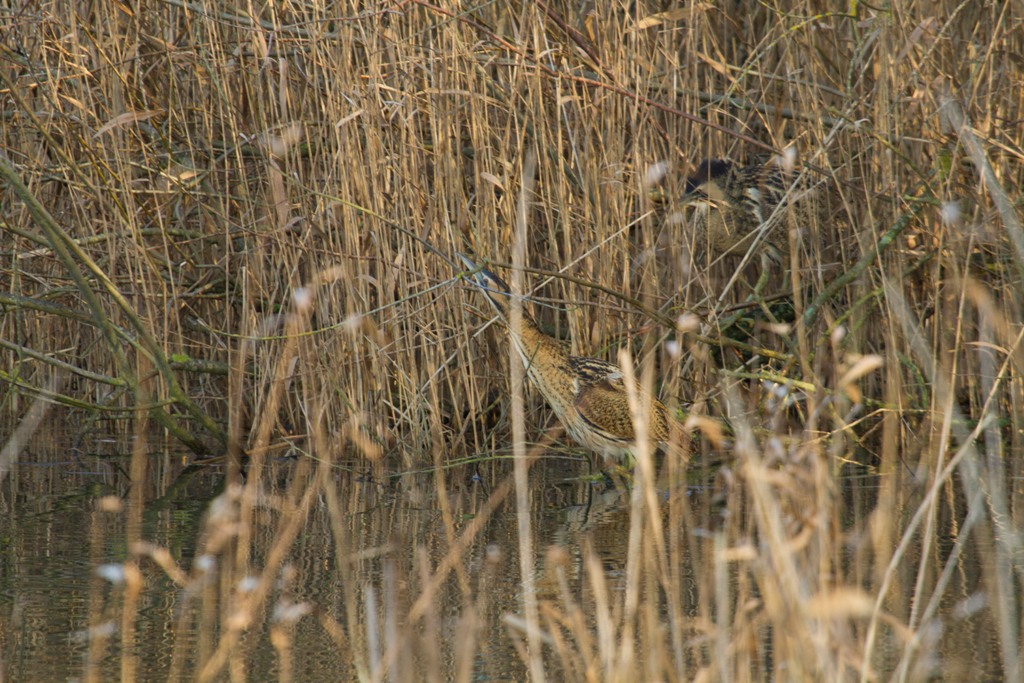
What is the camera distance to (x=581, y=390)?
4.64 metres

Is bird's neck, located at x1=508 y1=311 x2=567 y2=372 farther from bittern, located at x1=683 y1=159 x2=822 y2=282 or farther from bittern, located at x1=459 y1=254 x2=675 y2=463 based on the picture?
bittern, located at x1=683 y1=159 x2=822 y2=282

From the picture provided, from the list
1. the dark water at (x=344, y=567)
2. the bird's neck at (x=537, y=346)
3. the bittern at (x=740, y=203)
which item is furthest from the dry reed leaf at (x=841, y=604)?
the bittern at (x=740, y=203)

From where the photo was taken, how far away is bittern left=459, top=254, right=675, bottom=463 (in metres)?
4.57

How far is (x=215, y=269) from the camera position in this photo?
18.5 feet

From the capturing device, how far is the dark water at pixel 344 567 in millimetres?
2740

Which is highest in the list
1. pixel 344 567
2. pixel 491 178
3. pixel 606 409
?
pixel 491 178

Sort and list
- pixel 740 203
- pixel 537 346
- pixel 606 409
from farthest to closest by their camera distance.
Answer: pixel 740 203 < pixel 537 346 < pixel 606 409

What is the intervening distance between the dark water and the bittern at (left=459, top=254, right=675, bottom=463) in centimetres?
19

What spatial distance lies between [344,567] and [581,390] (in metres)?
1.92

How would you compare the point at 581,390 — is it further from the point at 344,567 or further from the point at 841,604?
the point at 841,604

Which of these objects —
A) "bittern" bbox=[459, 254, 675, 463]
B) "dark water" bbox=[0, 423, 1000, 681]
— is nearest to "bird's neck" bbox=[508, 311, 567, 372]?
"bittern" bbox=[459, 254, 675, 463]

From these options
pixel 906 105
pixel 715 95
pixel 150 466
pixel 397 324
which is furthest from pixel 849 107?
pixel 150 466

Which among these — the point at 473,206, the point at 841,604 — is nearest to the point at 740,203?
the point at 473,206

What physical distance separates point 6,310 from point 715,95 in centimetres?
276
